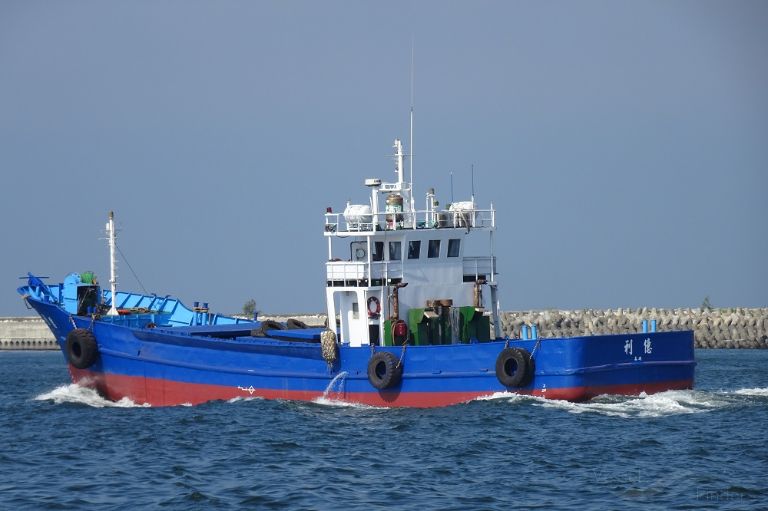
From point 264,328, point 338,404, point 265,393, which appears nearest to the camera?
point 338,404

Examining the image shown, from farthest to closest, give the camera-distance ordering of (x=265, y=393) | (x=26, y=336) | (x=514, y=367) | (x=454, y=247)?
1. (x=26, y=336)
2. (x=454, y=247)
3. (x=265, y=393)
4. (x=514, y=367)

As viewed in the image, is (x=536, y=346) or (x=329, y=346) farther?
(x=329, y=346)

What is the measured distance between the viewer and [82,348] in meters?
31.0

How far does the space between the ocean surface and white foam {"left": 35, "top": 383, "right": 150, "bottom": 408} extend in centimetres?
136

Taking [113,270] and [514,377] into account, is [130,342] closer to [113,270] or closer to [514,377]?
[113,270]

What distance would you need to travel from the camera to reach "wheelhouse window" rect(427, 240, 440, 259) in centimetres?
2859

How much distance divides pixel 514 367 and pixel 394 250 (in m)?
4.63

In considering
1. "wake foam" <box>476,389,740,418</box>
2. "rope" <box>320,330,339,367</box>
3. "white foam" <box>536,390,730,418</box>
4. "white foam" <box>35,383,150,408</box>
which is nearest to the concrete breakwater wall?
"white foam" <box>35,383,150,408</box>

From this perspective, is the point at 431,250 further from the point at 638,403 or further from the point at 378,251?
the point at 638,403

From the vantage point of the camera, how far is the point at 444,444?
21.7m

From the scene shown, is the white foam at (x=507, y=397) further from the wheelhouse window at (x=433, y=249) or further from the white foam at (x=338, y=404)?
the wheelhouse window at (x=433, y=249)

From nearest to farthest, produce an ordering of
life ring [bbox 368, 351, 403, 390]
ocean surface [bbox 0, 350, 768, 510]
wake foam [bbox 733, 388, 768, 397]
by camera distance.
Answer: ocean surface [bbox 0, 350, 768, 510] → life ring [bbox 368, 351, 403, 390] → wake foam [bbox 733, 388, 768, 397]

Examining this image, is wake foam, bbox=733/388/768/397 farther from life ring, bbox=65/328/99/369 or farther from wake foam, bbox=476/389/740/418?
life ring, bbox=65/328/99/369

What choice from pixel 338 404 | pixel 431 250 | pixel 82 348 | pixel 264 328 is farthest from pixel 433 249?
pixel 82 348
